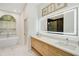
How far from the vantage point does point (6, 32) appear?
2402mm

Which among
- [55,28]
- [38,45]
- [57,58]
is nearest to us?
[57,58]

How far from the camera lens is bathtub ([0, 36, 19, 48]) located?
2424 mm

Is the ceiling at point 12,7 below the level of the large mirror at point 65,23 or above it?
above

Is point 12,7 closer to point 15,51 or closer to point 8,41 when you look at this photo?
point 8,41

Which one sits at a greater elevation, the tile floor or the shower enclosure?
the shower enclosure

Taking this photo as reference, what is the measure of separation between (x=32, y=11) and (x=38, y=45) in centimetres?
96

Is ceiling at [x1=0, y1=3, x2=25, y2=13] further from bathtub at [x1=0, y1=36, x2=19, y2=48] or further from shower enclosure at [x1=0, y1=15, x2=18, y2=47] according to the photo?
bathtub at [x1=0, y1=36, x2=19, y2=48]

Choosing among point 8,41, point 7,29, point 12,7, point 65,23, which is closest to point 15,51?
point 8,41

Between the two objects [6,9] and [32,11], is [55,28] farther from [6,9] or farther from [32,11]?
[6,9]

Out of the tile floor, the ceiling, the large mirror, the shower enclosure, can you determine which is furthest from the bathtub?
the large mirror

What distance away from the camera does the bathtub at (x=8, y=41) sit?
7.95 feet

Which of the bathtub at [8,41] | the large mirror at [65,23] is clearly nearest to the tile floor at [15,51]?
the bathtub at [8,41]

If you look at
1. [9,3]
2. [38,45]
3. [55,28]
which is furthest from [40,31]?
[9,3]

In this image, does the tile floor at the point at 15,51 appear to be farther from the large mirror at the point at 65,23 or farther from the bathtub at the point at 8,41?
the large mirror at the point at 65,23
